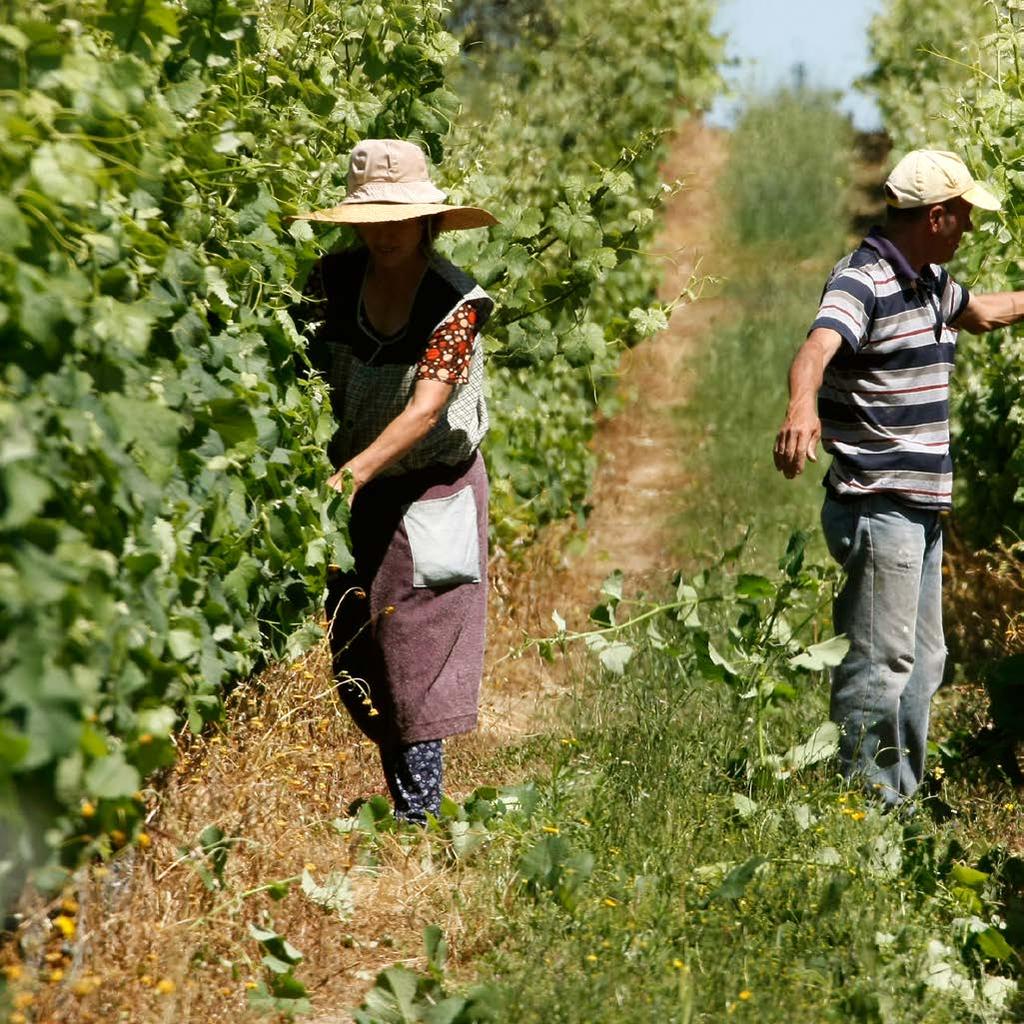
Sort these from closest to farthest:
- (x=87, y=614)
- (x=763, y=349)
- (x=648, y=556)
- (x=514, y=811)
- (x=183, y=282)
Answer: (x=87, y=614)
(x=183, y=282)
(x=514, y=811)
(x=648, y=556)
(x=763, y=349)

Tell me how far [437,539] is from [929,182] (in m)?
1.59

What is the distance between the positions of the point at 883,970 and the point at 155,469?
5.79 feet

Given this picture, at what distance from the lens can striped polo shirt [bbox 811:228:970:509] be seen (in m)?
4.27

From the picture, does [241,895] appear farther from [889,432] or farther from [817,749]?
[889,432]

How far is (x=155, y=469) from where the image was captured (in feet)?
8.79

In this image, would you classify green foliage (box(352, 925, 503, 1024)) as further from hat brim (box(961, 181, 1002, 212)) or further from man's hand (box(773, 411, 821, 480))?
hat brim (box(961, 181, 1002, 212))

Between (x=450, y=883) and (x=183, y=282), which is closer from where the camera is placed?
(x=183, y=282)

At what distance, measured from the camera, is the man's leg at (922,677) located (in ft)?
14.8

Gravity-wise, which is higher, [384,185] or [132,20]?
[132,20]

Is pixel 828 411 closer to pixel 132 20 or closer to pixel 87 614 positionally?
pixel 132 20

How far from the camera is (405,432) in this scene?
3854mm

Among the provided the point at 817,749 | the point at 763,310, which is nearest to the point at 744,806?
the point at 817,749

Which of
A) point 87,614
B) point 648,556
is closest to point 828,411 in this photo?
point 87,614

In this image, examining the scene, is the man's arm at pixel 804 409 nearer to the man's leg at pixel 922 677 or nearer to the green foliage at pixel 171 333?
the man's leg at pixel 922 677
